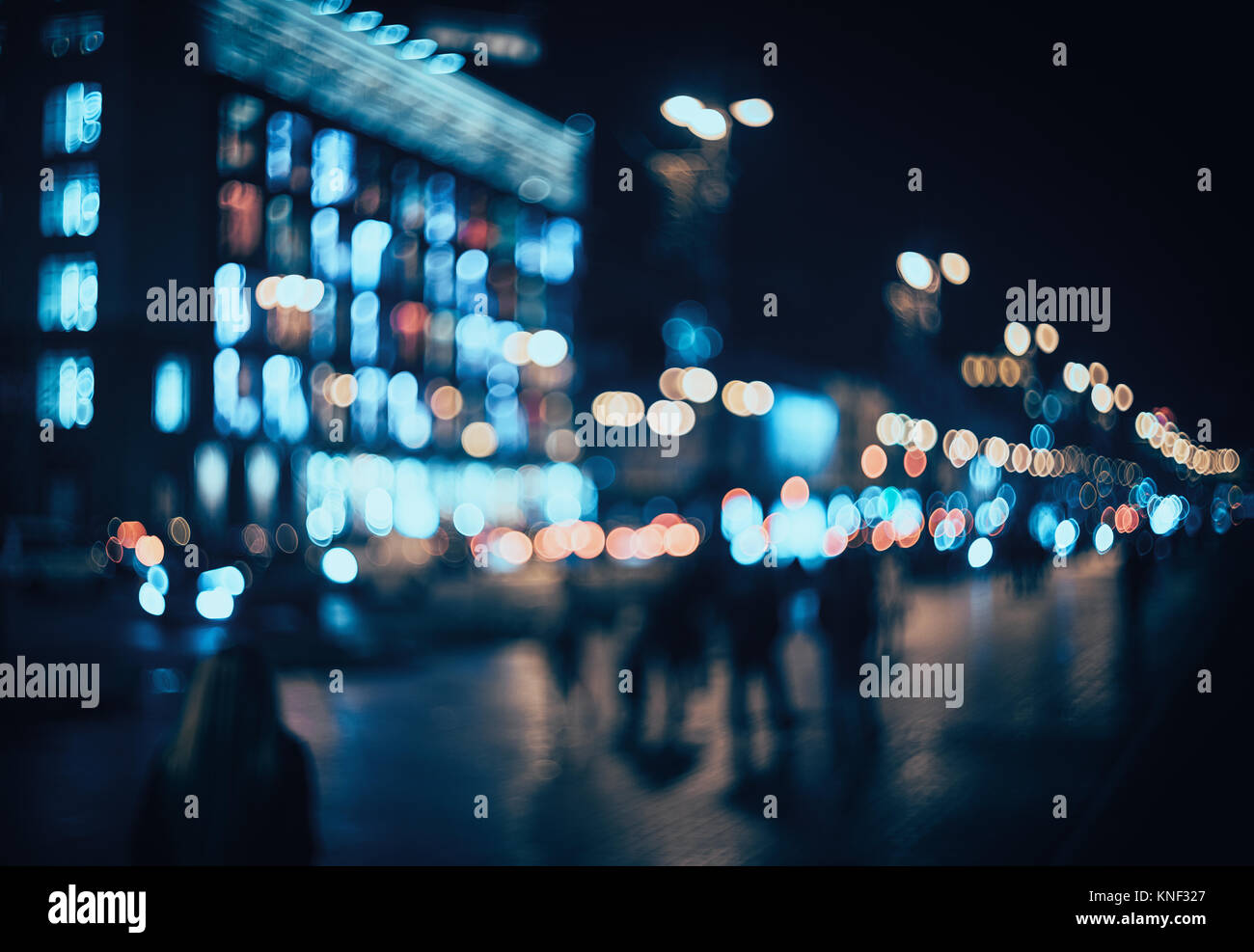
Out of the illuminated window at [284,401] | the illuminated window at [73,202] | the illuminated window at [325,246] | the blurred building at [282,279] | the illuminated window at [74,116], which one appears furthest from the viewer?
the illuminated window at [325,246]

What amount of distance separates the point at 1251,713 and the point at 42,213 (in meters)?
46.3

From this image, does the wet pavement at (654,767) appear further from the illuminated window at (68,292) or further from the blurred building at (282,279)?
the illuminated window at (68,292)

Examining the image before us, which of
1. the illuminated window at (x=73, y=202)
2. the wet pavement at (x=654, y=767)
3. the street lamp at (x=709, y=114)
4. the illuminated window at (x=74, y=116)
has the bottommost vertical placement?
the wet pavement at (x=654, y=767)

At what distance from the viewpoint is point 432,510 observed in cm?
5994

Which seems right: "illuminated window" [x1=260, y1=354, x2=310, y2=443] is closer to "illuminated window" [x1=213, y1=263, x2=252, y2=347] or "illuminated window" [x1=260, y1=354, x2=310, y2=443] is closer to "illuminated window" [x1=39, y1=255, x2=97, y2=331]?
"illuminated window" [x1=213, y1=263, x2=252, y2=347]

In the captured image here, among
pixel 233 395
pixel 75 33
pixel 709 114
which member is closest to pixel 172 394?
pixel 233 395

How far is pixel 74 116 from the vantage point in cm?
4425

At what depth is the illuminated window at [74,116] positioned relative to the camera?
43.9 m

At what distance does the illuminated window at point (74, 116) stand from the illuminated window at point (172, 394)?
8280mm

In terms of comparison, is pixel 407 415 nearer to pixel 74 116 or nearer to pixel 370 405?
pixel 370 405

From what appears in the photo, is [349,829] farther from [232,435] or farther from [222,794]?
[232,435]

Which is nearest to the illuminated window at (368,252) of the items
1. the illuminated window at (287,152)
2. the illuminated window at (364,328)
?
the illuminated window at (364,328)

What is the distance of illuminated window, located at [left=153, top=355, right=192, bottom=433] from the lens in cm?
4422
